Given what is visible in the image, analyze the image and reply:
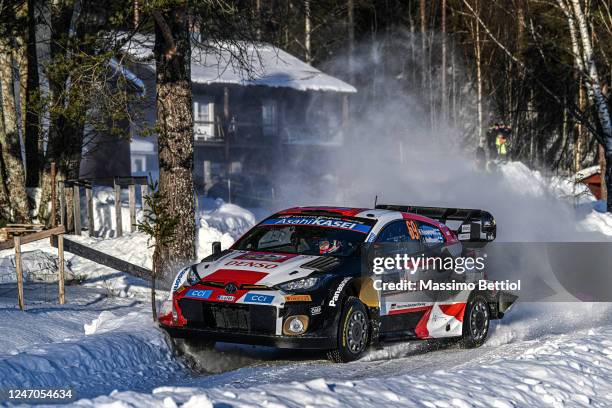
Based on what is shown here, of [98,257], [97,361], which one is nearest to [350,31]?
[98,257]

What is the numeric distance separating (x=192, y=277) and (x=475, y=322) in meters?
3.56

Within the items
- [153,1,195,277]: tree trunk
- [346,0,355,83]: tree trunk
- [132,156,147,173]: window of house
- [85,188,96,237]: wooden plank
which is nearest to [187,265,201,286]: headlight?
[153,1,195,277]: tree trunk

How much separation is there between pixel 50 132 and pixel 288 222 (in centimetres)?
944

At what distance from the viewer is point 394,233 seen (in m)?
9.98

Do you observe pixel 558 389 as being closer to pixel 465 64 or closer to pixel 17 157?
pixel 17 157

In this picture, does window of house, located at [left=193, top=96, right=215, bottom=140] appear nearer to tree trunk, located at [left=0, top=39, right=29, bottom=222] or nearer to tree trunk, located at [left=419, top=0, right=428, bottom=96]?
tree trunk, located at [left=419, top=0, right=428, bottom=96]

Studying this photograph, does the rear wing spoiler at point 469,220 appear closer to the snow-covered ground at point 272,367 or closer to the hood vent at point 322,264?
the snow-covered ground at point 272,367

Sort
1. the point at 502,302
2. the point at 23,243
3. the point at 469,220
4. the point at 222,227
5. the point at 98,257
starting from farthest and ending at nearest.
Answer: the point at 222,227 → the point at 98,257 → the point at 469,220 → the point at 502,302 → the point at 23,243

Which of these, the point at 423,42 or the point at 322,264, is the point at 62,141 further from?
the point at 423,42

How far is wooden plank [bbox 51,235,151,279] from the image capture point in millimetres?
11719

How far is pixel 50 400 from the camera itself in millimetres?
6488

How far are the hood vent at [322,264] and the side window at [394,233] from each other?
31.8 inches

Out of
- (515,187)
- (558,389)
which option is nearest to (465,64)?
(515,187)

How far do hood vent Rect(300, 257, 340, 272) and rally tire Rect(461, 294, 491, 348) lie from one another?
2239 millimetres
